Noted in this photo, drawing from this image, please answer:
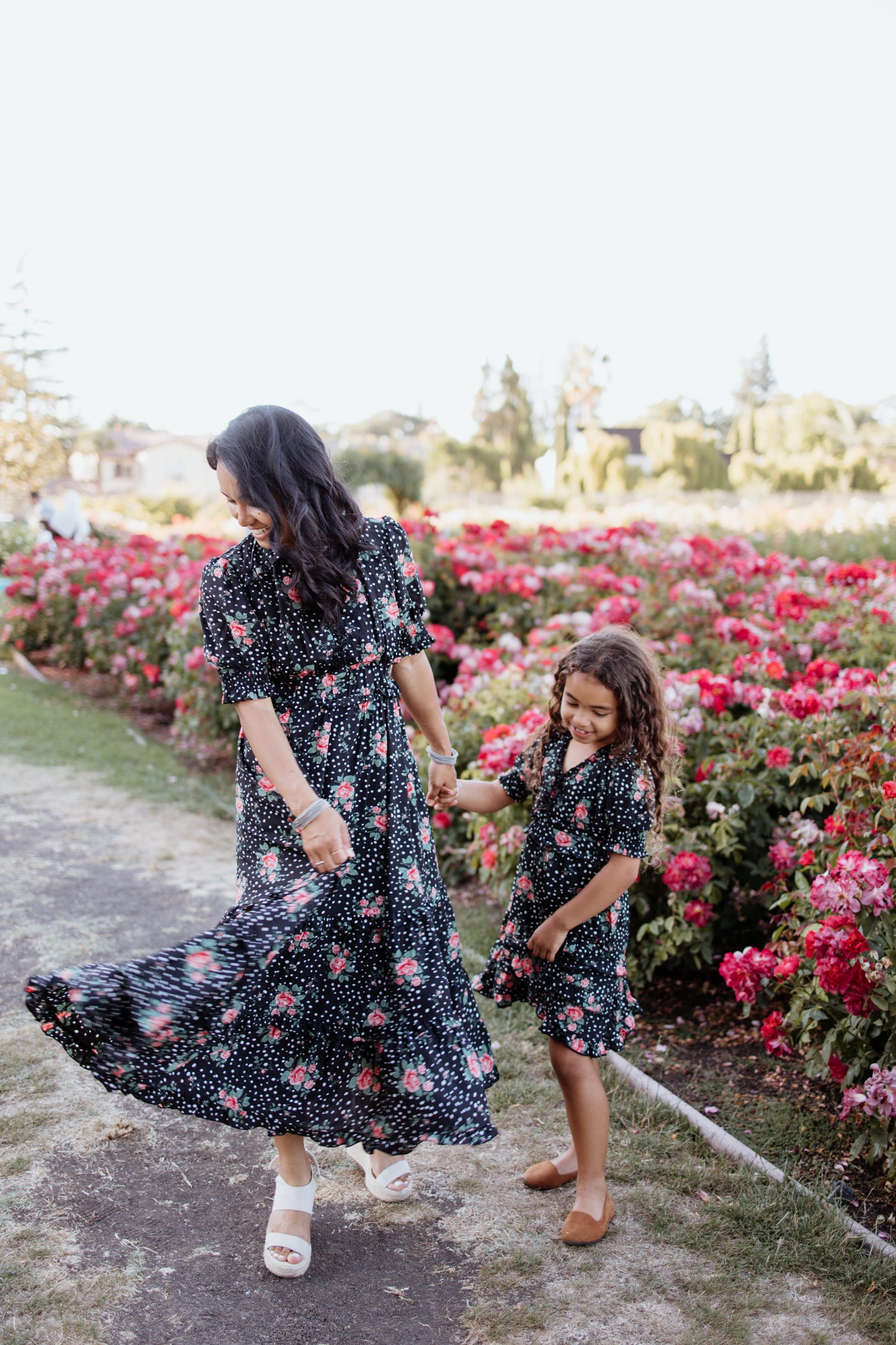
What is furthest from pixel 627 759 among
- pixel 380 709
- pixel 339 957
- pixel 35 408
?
pixel 35 408

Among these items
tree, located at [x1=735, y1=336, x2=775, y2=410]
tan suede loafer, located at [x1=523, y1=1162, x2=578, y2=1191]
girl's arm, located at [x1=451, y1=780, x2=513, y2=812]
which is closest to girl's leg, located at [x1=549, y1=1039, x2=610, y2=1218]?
tan suede loafer, located at [x1=523, y1=1162, x2=578, y2=1191]

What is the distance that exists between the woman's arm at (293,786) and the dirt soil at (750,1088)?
4.66ft

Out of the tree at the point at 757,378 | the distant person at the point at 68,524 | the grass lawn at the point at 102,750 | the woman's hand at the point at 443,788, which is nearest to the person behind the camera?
the woman's hand at the point at 443,788

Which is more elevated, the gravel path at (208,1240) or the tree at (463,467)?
the tree at (463,467)

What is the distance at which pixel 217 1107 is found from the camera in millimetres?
1955

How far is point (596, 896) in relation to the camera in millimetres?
2070

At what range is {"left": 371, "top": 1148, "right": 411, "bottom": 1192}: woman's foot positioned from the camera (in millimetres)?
2314

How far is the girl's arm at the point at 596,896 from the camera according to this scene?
2066 millimetres

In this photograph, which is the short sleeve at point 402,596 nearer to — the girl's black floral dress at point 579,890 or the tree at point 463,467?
the girl's black floral dress at point 579,890

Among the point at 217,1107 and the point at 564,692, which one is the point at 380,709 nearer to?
the point at 564,692

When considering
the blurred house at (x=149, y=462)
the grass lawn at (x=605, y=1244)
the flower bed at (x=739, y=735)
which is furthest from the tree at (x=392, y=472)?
the blurred house at (x=149, y=462)

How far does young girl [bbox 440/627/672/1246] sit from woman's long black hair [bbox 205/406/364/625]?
56 centimetres

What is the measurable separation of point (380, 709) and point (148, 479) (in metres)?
64.9

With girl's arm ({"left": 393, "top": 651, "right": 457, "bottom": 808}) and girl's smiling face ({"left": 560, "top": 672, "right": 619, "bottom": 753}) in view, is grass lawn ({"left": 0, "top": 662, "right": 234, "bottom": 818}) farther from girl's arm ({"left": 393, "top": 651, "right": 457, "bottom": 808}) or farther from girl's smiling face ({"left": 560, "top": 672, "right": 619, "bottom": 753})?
girl's smiling face ({"left": 560, "top": 672, "right": 619, "bottom": 753})
